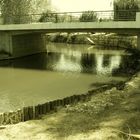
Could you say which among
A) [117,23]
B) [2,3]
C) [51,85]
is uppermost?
[2,3]

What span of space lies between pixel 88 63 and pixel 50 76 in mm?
7552

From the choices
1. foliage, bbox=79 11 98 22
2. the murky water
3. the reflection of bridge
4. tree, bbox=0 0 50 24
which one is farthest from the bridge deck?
tree, bbox=0 0 50 24

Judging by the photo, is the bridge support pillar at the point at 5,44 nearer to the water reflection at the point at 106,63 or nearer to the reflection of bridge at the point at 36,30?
the reflection of bridge at the point at 36,30

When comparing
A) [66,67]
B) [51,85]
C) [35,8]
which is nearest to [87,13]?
[66,67]

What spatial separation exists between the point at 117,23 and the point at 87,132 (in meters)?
16.9

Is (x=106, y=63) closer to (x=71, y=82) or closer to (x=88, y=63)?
(x=88, y=63)

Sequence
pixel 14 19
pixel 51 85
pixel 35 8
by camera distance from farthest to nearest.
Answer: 1. pixel 35 8
2. pixel 14 19
3. pixel 51 85

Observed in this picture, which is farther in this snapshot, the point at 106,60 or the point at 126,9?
the point at 106,60

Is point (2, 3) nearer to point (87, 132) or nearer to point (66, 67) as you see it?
point (66, 67)

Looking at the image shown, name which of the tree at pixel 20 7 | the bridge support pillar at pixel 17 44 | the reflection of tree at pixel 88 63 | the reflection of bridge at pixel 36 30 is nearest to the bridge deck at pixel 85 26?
the reflection of bridge at pixel 36 30

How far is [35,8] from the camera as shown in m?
68.4

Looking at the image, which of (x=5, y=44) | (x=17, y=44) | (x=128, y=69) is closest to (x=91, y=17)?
(x=128, y=69)

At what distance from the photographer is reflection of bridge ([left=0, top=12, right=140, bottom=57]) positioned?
26716mm

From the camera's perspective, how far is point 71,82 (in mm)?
23391
